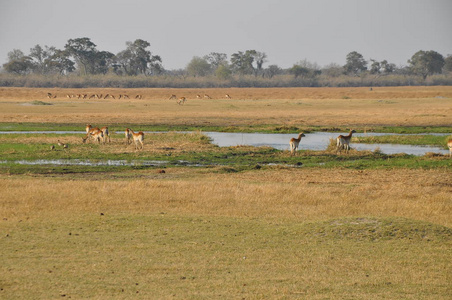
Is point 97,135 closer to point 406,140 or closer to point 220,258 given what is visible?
point 406,140

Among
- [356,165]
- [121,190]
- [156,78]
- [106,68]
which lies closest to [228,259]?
[121,190]

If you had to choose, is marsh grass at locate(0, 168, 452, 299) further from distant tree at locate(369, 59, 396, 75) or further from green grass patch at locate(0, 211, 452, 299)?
distant tree at locate(369, 59, 396, 75)

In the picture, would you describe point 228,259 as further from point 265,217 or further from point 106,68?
point 106,68

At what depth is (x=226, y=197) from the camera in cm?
1652

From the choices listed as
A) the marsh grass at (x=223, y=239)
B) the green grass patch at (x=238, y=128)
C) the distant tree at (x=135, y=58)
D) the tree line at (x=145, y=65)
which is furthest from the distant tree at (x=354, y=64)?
the marsh grass at (x=223, y=239)

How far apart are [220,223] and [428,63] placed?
13808 cm

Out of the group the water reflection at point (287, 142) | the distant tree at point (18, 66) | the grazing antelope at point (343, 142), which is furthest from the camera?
the distant tree at point (18, 66)

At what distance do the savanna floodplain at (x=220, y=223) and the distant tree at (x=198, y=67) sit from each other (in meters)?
137

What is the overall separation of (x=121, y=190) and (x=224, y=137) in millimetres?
19017

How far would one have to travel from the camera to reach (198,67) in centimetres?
16662

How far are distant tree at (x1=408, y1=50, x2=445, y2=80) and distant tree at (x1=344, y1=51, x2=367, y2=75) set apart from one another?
52.0 ft

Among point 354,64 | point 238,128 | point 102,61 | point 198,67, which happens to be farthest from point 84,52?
point 238,128

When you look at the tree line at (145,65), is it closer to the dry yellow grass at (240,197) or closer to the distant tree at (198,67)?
the distant tree at (198,67)

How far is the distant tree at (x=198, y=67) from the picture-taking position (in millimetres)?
166625
